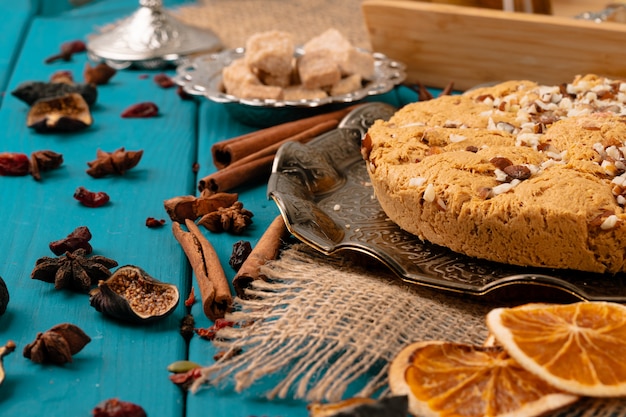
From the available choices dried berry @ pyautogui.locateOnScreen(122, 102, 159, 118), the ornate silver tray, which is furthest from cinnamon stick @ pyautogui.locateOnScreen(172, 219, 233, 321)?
dried berry @ pyautogui.locateOnScreen(122, 102, 159, 118)

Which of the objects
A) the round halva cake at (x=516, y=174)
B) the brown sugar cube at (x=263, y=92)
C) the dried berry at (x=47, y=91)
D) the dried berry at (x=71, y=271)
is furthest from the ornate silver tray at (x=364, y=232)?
the dried berry at (x=47, y=91)

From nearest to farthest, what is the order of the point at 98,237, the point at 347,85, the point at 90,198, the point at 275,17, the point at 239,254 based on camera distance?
the point at 239,254
the point at 98,237
the point at 90,198
the point at 347,85
the point at 275,17

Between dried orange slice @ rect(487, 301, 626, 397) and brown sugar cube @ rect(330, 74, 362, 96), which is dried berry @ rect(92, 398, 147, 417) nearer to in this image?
dried orange slice @ rect(487, 301, 626, 397)

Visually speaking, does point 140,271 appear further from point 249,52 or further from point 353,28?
point 353,28

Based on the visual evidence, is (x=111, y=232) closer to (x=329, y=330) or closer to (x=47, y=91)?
(x=329, y=330)

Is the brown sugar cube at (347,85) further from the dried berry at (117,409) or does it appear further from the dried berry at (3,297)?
the dried berry at (117,409)

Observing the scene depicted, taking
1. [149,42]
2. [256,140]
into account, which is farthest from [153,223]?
[149,42]
